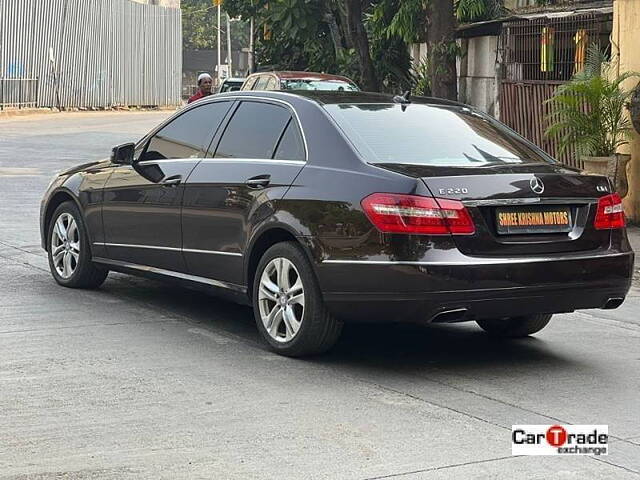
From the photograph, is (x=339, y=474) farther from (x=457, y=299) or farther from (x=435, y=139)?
(x=435, y=139)

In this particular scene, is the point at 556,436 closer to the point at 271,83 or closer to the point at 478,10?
the point at 271,83

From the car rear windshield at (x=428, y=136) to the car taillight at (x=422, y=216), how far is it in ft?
1.47

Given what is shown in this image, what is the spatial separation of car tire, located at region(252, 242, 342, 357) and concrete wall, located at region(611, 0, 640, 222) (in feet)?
27.2

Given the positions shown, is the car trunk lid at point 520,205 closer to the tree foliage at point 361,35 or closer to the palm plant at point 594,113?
the palm plant at point 594,113

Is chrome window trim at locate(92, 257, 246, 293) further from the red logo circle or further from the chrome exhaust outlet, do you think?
the red logo circle

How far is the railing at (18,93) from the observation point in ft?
147

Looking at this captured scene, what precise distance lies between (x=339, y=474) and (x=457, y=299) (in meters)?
1.90

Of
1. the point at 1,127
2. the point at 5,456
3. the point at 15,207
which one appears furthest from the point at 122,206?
the point at 1,127

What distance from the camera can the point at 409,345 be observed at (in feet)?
27.1

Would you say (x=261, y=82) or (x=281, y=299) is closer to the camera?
(x=281, y=299)

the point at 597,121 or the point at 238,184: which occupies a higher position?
the point at 597,121

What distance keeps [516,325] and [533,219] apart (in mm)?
1321

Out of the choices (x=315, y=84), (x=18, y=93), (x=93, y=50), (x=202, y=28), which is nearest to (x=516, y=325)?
(x=315, y=84)

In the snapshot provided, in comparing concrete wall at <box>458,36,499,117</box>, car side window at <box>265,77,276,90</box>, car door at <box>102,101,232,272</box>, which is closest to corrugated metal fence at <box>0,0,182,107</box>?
car side window at <box>265,77,276,90</box>
